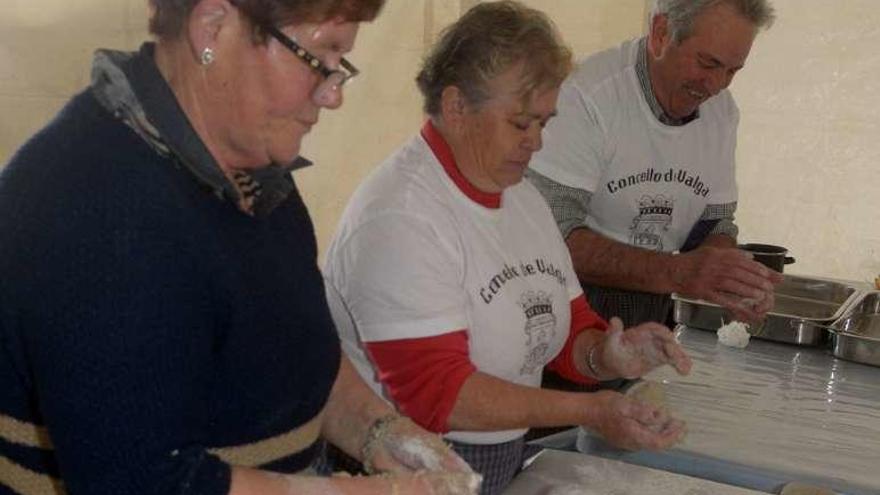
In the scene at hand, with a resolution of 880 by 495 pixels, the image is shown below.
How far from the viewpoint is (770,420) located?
1.86 metres

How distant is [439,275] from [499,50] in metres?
0.39

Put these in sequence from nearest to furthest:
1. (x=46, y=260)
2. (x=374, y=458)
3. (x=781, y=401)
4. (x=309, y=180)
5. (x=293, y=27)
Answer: (x=46, y=260), (x=293, y=27), (x=374, y=458), (x=781, y=401), (x=309, y=180)

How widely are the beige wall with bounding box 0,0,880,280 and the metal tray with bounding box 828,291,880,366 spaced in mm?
1539

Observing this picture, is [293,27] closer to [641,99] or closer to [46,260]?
[46,260]

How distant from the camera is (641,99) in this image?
243 centimetres

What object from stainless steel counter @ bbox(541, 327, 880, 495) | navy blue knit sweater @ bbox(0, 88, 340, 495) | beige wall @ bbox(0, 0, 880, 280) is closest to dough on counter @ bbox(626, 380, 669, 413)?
stainless steel counter @ bbox(541, 327, 880, 495)

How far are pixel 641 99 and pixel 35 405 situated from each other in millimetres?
1828

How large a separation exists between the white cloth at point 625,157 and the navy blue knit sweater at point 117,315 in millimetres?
1465

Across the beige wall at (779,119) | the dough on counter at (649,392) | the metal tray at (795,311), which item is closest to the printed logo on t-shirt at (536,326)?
the dough on counter at (649,392)

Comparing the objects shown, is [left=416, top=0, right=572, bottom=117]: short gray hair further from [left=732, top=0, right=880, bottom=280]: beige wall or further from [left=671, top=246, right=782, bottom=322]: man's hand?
[left=732, top=0, right=880, bottom=280]: beige wall

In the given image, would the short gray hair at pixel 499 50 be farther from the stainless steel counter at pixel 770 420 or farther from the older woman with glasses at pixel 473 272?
the stainless steel counter at pixel 770 420

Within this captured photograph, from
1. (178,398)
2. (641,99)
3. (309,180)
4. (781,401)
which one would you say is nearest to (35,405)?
(178,398)

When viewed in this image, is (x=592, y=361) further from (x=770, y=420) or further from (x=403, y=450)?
(x=403, y=450)

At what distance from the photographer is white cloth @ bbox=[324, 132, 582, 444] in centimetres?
154
